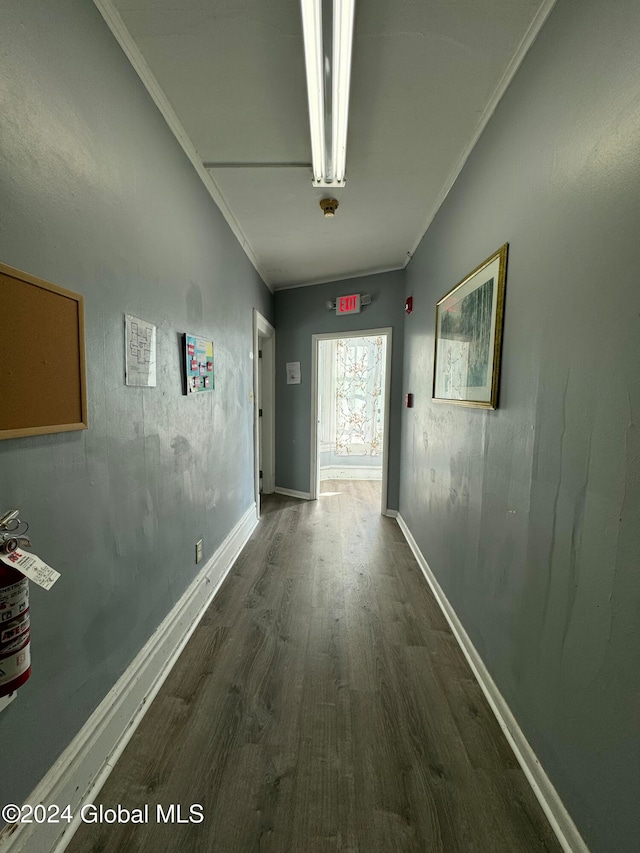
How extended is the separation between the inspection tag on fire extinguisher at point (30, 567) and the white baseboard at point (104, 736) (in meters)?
0.64

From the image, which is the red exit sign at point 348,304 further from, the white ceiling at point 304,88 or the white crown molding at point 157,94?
the white crown molding at point 157,94

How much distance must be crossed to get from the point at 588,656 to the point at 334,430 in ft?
14.5

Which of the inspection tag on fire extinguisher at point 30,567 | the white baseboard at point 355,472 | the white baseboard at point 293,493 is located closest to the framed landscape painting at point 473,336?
the inspection tag on fire extinguisher at point 30,567

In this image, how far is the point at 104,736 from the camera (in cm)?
110

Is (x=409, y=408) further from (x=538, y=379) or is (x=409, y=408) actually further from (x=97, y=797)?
(x=97, y=797)

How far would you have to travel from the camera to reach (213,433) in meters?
2.15

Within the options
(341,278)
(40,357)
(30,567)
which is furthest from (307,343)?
(30,567)

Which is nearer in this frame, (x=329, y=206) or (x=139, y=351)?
(x=139, y=351)

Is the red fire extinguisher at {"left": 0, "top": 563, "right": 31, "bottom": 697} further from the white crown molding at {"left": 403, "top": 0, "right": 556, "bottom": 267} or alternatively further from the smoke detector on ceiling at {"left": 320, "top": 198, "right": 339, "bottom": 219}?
the smoke detector on ceiling at {"left": 320, "top": 198, "right": 339, "bottom": 219}

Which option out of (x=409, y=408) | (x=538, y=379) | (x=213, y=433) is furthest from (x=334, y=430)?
(x=538, y=379)

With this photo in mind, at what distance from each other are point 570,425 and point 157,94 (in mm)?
2049

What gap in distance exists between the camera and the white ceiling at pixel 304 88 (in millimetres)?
1106

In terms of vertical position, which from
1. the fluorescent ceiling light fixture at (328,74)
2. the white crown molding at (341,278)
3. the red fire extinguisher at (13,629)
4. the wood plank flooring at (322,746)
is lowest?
the wood plank flooring at (322,746)

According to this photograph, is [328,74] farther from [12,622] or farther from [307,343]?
[307,343]
